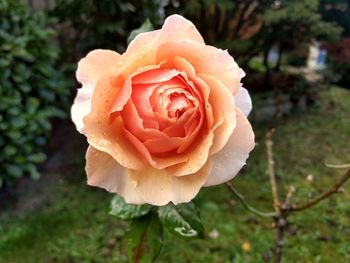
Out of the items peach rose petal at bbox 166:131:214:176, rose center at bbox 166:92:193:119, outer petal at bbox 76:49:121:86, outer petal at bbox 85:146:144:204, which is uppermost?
outer petal at bbox 76:49:121:86

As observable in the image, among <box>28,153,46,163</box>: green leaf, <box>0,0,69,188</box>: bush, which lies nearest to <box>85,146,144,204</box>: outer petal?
<box>0,0,69,188</box>: bush

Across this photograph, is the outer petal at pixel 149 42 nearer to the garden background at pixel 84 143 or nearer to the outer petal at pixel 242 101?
the outer petal at pixel 242 101

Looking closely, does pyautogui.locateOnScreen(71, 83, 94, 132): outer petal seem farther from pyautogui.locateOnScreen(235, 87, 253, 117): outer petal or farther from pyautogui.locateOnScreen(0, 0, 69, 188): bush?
pyautogui.locateOnScreen(0, 0, 69, 188): bush

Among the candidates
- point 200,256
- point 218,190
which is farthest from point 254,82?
point 200,256

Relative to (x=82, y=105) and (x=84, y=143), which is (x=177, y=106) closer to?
(x=82, y=105)

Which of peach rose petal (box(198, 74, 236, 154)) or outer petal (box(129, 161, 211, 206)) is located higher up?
peach rose petal (box(198, 74, 236, 154))

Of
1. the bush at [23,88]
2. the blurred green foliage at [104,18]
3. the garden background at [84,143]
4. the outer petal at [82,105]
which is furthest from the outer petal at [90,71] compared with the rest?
the blurred green foliage at [104,18]
